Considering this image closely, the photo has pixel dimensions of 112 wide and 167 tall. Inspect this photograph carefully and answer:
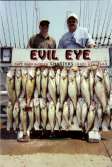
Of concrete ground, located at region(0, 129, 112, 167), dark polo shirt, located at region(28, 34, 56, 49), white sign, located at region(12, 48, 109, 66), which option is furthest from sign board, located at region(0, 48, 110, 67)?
concrete ground, located at region(0, 129, 112, 167)

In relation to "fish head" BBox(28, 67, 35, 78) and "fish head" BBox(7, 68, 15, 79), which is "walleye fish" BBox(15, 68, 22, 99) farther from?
"fish head" BBox(28, 67, 35, 78)

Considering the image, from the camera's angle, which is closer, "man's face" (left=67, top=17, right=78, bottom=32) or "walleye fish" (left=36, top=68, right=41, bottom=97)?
"walleye fish" (left=36, top=68, right=41, bottom=97)

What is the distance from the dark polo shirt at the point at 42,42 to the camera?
890cm

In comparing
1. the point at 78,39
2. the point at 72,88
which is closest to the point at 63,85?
the point at 72,88

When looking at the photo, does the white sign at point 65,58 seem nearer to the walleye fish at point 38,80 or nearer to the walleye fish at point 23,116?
the walleye fish at point 38,80

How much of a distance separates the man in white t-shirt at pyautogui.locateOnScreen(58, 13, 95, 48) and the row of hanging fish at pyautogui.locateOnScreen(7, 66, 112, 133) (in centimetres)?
70

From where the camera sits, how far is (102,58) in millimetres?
8289

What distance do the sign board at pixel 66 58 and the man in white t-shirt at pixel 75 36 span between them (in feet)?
1.16

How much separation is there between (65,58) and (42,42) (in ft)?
2.75

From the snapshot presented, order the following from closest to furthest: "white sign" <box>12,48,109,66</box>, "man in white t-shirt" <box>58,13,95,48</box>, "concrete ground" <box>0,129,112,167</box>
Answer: "concrete ground" <box>0,129,112,167</box> → "white sign" <box>12,48,109,66</box> → "man in white t-shirt" <box>58,13,95,48</box>

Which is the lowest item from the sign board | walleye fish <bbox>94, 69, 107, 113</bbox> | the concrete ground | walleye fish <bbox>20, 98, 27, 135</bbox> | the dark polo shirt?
the concrete ground

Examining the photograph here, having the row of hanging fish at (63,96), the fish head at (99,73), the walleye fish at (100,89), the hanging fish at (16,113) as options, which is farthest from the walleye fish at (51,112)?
the fish head at (99,73)

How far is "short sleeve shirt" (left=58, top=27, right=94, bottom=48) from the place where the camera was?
8672mm

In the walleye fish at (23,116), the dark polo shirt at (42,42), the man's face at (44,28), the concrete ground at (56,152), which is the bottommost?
the concrete ground at (56,152)
